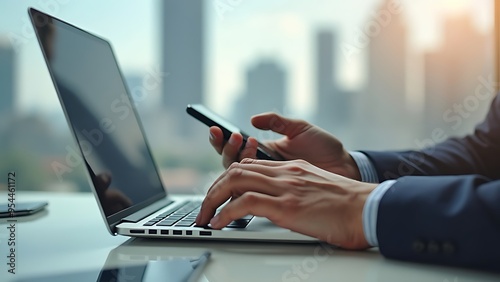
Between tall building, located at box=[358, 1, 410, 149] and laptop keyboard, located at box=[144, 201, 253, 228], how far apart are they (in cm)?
102

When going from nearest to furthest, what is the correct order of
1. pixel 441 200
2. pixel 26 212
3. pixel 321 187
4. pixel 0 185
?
pixel 441 200 → pixel 321 187 → pixel 26 212 → pixel 0 185

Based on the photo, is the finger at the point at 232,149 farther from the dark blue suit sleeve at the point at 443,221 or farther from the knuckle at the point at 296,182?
the dark blue suit sleeve at the point at 443,221

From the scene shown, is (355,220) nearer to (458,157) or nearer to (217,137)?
(217,137)

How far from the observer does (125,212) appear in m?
0.72

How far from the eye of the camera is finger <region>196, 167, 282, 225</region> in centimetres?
63

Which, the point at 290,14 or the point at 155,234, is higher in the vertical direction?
the point at 290,14

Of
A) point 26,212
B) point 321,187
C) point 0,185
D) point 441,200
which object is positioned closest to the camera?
point 441,200

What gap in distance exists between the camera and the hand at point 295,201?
58 centimetres

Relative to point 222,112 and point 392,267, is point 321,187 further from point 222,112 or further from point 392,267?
point 222,112

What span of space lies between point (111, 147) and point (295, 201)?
1.15ft

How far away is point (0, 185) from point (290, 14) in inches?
40.7

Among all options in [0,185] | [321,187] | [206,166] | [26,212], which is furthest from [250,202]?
[206,166]

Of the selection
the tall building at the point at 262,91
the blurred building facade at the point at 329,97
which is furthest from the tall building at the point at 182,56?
the blurred building facade at the point at 329,97

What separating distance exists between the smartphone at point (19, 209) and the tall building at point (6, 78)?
31.8 inches
